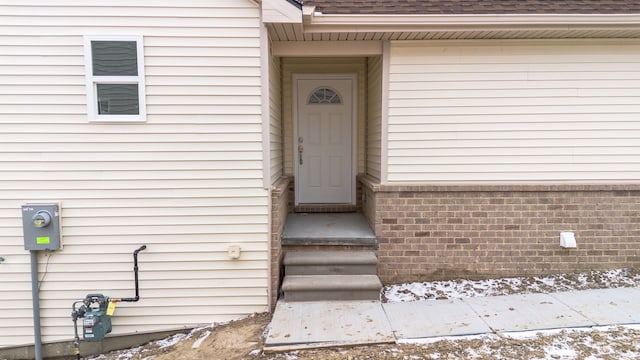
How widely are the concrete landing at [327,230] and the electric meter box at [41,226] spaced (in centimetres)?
236

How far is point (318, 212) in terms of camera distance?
19.9 feet

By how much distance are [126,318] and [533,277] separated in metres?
4.71

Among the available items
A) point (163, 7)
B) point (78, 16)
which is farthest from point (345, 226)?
point (78, 16)

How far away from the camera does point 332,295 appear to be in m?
4.14

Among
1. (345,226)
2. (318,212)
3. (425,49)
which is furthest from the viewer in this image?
(318,212)

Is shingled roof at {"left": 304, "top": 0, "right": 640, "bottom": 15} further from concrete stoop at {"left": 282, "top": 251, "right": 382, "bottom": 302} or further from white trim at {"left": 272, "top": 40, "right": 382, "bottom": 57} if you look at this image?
concrete stoop at {"left": 282, "top": 251, "right": 382, "bottom": 302}

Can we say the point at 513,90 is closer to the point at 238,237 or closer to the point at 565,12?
the point at 565,12

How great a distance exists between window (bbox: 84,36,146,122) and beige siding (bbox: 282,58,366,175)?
2.37m

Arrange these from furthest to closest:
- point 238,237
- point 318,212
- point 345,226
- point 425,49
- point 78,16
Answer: point 318,212
point 345,226
point 425,49
point 238,237
point 78,16

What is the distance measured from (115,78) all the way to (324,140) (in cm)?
305

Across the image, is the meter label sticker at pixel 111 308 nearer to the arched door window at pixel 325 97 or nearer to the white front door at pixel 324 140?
the white front door at pixel 324 140

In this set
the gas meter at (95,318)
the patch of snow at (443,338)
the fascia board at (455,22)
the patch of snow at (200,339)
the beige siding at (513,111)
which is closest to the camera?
the patch of snow at (443,338)

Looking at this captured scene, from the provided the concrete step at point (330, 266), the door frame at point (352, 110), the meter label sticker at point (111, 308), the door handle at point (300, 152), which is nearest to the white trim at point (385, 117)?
the concrete step at point (330, 266)

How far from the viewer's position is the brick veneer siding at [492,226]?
4652 mm
